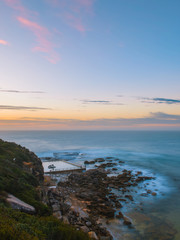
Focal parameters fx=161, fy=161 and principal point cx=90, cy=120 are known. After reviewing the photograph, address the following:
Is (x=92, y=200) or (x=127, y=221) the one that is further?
(x=92, y=200)

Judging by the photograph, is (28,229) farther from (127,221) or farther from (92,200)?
(92,200)

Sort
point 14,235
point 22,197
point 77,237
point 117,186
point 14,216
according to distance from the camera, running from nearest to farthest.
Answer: point 14,235
point 14,216
point 77,237
point 22,197
point 117,186

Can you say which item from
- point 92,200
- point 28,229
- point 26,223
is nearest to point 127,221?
point 92,200

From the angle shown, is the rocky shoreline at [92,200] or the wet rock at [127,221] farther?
the wet rock at [127,221]

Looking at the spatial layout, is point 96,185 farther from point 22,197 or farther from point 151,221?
point 22,197

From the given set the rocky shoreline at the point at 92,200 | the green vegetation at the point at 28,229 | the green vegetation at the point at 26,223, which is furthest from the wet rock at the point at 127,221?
the green vegetation at the point at 28,229

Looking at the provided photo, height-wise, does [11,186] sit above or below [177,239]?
above

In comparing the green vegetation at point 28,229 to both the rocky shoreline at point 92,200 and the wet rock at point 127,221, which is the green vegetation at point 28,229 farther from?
the wet rock at point 127,221

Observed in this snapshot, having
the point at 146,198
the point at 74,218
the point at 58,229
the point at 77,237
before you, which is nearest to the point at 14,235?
the point at 58,229

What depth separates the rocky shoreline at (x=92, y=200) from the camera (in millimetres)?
16591

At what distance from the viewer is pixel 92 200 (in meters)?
25.0

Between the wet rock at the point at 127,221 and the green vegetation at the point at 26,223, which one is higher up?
the green vegetation at the point at 26,223

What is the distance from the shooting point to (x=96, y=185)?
32.5m

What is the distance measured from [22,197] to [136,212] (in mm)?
16437
